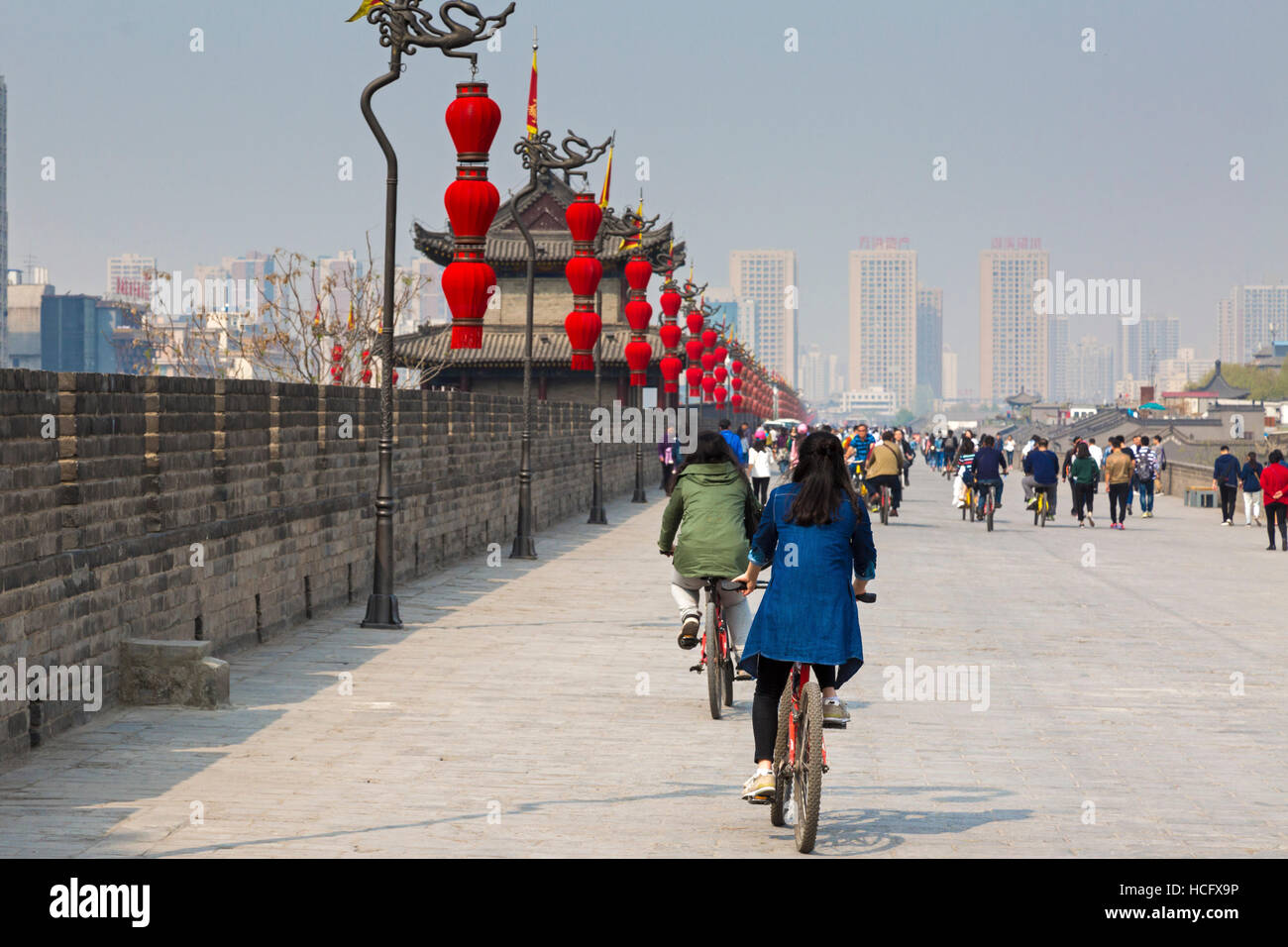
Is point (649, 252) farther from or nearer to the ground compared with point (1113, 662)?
farther from the ground

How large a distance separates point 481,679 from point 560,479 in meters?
20.3

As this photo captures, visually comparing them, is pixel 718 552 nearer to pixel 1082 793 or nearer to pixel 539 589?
pixel 1082 793

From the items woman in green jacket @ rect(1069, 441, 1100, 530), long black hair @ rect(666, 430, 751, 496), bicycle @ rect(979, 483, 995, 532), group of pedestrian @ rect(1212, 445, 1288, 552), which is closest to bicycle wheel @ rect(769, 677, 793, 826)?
long black hair @ rect(666, 430, 751, 496)

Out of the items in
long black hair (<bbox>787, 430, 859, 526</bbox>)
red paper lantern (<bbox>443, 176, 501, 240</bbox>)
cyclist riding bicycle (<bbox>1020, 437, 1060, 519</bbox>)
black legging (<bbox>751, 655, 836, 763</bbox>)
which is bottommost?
black legging (<bbox>751, 655, 836, 763</bbox>)

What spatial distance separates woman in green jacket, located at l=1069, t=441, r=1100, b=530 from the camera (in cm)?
3025

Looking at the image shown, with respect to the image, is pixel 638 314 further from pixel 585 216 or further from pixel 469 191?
pixel 469 191

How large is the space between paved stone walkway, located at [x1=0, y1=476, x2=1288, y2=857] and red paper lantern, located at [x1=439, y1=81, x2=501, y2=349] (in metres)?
3.09

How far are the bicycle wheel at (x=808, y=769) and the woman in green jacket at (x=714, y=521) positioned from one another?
3.26 m

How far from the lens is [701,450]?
10.1 meters

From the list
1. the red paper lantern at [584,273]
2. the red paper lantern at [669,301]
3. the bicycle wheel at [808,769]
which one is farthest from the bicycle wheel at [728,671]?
the red paper lantern at [669,301]

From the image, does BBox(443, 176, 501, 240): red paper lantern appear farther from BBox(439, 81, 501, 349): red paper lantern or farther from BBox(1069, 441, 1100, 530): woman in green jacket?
BBox(1069, 441, 1100, 530): woman in green jacket

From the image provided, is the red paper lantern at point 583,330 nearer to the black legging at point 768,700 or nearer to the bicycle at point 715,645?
the bicycle at point 715,645

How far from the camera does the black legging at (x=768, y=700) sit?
7125 millimetres
